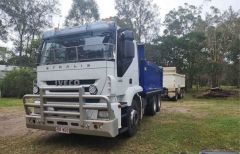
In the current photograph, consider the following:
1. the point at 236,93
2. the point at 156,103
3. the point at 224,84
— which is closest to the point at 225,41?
Answer: the point at 224,84

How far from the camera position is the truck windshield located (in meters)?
7.38

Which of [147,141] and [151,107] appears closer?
[147,141]

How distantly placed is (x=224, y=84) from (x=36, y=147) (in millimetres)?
32439

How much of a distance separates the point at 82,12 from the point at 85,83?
40042mm

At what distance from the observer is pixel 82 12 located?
45875 millimetres

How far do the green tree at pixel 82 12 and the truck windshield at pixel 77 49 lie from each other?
38501 mm

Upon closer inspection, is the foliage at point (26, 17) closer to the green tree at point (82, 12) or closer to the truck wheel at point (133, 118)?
the green tree at point (82, 12)

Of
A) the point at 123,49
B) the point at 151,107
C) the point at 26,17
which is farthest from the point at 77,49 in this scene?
the point at 26,17

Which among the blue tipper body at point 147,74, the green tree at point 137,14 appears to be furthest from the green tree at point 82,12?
the blue tipper body at point 147,74

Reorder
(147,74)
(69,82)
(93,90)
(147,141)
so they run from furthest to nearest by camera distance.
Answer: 1. (147,74)
2. (147,141)
3. (69,82)
4. (93,90)

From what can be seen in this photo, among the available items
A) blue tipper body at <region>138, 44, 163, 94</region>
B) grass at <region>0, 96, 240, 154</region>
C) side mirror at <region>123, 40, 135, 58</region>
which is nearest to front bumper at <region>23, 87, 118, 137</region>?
grass at <region>0, 96, 240, 154</region>

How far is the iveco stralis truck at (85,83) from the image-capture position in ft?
22.6

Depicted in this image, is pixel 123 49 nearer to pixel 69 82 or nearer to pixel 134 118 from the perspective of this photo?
pixel 69 82

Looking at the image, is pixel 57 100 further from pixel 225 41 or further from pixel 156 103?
pixel 225 41
